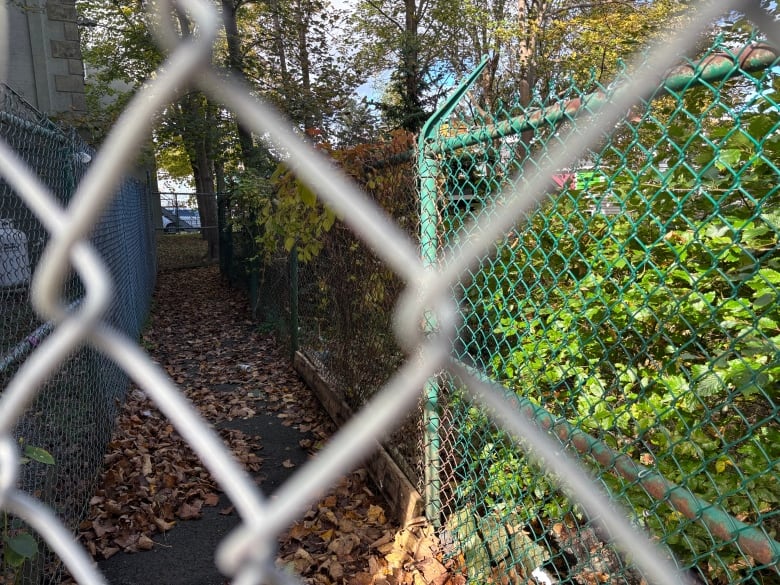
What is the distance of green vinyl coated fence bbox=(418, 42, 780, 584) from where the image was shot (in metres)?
1.39

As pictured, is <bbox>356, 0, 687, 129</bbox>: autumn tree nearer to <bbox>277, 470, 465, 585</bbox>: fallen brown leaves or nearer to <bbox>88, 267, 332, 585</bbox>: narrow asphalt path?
<bbox>88, 267, 332, 585</bbox>: narrow asphalt path

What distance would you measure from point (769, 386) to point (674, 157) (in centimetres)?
78

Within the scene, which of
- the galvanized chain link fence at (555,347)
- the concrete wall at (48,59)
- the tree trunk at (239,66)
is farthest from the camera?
the tree trunk at (239,66)

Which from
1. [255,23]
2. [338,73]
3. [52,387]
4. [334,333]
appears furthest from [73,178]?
[255,23]

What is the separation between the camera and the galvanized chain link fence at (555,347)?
577 mm

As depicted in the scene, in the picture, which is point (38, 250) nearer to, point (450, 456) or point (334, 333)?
point (334, 333)

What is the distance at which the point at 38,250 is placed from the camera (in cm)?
322

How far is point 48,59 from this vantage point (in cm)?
1023

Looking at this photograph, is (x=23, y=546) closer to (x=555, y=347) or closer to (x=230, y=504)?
(x=230, y=504)

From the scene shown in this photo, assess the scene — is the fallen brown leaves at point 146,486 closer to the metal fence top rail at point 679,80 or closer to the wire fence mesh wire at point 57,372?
the wire fence mesh wire at point 57,372

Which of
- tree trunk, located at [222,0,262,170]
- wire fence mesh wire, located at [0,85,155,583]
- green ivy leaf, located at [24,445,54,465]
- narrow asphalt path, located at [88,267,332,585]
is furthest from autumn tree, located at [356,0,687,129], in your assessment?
green ivy leaf, located at [24,445,54,465]

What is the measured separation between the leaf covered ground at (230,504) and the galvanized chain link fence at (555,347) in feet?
1.30

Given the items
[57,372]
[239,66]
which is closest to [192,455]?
[57,372]

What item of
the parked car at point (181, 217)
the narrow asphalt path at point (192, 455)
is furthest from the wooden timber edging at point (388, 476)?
the parked car at point (181, 217)
